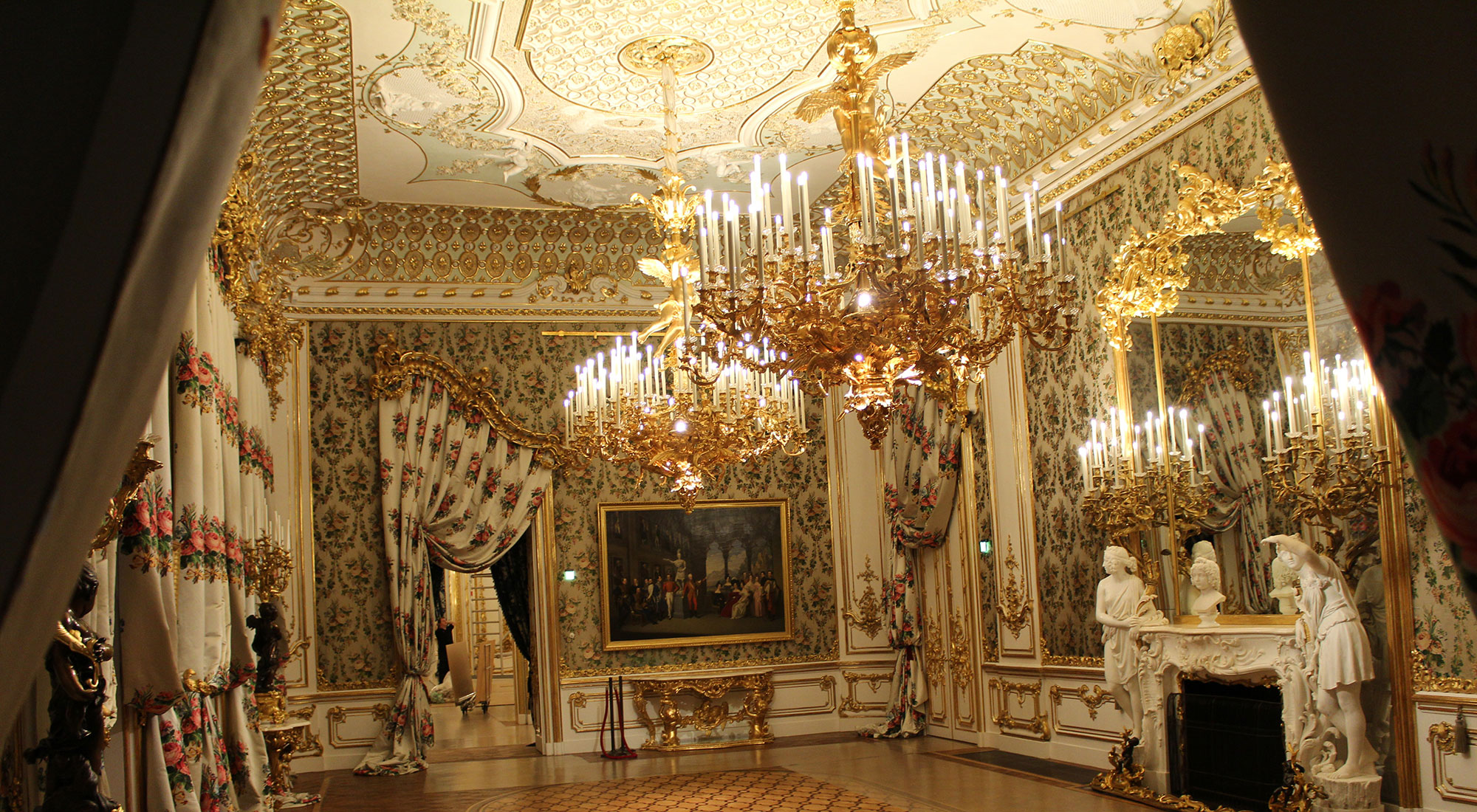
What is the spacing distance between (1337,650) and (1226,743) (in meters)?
1.22

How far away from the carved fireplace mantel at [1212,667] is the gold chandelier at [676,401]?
2616 mm

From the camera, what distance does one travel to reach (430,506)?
10031 millimetres

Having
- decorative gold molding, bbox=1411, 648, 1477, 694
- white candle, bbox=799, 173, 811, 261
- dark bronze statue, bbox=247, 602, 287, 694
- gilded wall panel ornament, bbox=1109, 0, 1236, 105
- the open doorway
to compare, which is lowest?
the open doorway

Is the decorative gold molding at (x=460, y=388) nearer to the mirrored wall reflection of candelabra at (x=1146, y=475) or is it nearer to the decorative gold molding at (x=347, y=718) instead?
the decorative gold molding at (x=347, y=718)

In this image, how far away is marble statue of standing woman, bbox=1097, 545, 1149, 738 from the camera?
7020 mm

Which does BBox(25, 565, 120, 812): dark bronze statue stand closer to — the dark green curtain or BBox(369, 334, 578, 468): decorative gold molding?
BBox(369, 334, 578, 468): decorative gold molding

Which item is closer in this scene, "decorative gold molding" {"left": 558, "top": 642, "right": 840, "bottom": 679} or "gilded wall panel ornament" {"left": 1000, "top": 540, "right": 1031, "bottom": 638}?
"gilded wall panel ornament" {"left": 1000, "top": 540, "right": 1031, "bottom": 638}

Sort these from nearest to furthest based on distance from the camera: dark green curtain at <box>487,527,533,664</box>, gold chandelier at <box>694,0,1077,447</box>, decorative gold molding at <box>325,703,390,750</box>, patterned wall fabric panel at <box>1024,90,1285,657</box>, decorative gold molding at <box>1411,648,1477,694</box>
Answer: gold chandelier at <box>694,0,1077,447</box>, decorative gold molding at <box>1411,648,1477,694</box>, patterned wall fabric panel at <box>1024,90,1285,657</box>, decorative gold molding at <box>325,703,390,750</box>, dark green curtain at <box>487,527,533,664</box>

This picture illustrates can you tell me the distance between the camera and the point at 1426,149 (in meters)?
0.72

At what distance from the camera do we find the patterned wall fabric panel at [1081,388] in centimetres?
716

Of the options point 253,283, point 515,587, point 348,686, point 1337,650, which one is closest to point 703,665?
point 515,587

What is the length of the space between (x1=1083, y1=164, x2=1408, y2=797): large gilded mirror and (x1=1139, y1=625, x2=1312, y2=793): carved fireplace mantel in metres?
0.16

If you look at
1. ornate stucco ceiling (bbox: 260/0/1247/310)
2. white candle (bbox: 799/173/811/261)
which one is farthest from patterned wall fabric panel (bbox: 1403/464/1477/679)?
white candle (bbox: 799/173/811/261)

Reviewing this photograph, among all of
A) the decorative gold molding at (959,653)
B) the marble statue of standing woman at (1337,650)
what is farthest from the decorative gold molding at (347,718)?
the marble statue of standing woman at (1337,650)
